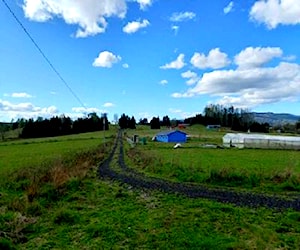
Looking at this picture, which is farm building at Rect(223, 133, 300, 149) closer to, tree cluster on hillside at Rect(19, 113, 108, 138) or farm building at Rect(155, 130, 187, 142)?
farm building at Rect(155, 130, 187, 142)

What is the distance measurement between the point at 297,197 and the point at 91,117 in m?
142

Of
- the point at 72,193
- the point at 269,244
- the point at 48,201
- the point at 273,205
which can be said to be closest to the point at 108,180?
the point at 72,193

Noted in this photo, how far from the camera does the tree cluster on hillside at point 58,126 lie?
11888 centimetres

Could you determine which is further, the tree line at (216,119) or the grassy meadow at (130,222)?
the tree line at (216,119)

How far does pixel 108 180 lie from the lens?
769 inches

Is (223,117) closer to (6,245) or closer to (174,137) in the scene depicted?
(174,137)

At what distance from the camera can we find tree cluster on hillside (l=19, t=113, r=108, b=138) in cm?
11888

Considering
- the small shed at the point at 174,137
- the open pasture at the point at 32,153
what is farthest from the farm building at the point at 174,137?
the open pasture at the point at 32,153

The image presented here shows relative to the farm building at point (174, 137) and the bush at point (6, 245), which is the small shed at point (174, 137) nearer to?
the farm building at point (174, 137)

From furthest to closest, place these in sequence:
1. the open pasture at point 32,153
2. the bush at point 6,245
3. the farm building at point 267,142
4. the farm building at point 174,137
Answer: the farm building at point 174,137
the farm building at point 267,142
the open pasture at point 32,153
the bush at point 6,245

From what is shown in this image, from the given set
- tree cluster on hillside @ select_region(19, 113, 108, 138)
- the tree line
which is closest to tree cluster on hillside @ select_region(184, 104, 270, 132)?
the tree line

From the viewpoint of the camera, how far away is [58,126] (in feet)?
421

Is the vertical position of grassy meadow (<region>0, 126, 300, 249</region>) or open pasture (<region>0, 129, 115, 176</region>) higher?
grassy meadow (<region>0, 126, 300, 249</region>)

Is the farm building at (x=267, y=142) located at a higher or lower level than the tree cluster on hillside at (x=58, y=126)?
lower
